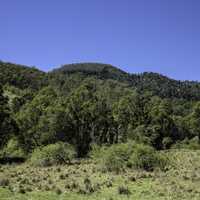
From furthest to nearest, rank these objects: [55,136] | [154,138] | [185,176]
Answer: [154,138] < [55,136] < [185,176]

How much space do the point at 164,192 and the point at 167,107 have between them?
47495 millimetres

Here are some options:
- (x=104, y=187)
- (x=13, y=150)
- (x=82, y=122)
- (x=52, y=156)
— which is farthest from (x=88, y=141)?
(x=104, y=187)

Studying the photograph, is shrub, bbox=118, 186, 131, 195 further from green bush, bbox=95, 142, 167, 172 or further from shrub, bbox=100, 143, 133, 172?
green bush, bbox=95, 142, 167, 172

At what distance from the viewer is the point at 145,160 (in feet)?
103

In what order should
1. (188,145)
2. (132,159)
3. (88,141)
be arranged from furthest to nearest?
(188,145)
(88,141)
(132,159)

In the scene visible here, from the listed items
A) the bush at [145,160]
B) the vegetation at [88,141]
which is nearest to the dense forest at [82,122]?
the vegetation at [88,141]

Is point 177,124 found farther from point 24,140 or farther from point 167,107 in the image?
point 24,140

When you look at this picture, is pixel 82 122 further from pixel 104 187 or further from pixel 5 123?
pixel 104 187

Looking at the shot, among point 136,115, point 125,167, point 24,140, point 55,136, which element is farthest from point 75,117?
point 125,167

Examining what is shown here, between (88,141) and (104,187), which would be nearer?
(104,187)

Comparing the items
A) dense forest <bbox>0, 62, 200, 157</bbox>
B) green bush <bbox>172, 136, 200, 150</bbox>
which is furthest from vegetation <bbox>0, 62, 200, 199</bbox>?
green bush <bbox>172, 136, 200, 150</bbox>

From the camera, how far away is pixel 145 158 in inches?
1238

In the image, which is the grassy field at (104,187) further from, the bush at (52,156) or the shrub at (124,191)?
the bush at (52,156)

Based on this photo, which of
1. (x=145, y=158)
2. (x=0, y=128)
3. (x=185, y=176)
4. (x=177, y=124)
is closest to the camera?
(x=185, y=176)
